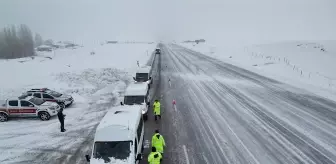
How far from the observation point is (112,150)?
9.71 meters

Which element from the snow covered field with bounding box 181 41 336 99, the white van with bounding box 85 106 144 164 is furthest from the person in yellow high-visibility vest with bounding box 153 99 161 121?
Result: the snow covered field with bounding box 181 41 336 99

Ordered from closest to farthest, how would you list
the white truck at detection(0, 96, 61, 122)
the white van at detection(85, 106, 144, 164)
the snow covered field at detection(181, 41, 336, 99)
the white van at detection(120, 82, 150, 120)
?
the white van at detection(85, 106, 144, 164)
the white van at detection(120, 82, 150, 120)
the white truck at detection(0, 96, 61, 122)
the snow covered field at detection(181, 41, 336, 99)

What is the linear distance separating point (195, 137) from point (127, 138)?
196 inches

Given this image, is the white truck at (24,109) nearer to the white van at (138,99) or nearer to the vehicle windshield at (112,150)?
the white van at (138,99)

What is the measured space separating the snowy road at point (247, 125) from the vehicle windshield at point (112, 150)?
2507 millimetres

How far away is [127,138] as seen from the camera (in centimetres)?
986

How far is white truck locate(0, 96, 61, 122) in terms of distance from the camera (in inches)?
687

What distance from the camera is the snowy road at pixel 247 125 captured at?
37.9 feet

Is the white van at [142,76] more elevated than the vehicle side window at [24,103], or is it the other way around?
the white van at [142,76]

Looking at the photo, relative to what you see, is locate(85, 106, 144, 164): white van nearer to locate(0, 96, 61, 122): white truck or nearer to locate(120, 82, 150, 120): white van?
locate(120, 82, 150, 120): white van

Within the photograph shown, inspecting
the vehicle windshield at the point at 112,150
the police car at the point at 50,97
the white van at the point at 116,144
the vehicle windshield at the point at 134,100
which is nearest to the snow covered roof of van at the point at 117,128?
the white van at the point at 116,144

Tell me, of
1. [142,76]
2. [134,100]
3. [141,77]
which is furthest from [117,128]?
[142,76]

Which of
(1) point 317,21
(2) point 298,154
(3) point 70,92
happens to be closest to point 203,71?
(3) point 70,92

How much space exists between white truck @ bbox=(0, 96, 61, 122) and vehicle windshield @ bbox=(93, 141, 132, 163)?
973 cm
